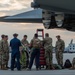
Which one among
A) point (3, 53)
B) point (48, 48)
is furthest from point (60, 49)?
point (3, 53)

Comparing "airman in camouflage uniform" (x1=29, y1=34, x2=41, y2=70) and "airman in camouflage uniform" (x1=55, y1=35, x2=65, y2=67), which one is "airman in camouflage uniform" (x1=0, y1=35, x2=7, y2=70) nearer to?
"airman in camouflage uniform" (x1=29, y1=34, x2=41, y2=70)

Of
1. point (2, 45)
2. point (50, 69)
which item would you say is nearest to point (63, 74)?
point (50, 69)

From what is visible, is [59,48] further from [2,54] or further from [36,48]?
[2,54]

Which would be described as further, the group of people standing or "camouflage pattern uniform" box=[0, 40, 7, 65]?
"camouflage pattern uniform" box=[0, 40, 7, 65]

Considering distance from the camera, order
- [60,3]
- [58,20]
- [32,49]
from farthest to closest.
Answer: [32,49] < [58,20] < [60,3]

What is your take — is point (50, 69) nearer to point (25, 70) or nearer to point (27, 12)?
point (25, 70)

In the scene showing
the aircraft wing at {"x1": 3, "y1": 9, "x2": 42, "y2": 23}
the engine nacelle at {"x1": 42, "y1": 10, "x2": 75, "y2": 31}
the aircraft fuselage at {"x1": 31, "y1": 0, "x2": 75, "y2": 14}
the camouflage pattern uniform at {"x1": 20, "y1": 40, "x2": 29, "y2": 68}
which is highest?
the aircraft wing at {"x1": 3, "y1": 9, "x2": 42, "y2": 23}

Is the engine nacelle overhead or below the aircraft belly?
below

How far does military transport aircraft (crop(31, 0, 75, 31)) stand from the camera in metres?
14.3

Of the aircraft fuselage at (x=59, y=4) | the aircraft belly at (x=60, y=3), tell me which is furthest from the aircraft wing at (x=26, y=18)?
the aircraft belly at (x=60, y=3)

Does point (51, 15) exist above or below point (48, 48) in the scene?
above

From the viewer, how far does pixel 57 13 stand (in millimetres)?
16500

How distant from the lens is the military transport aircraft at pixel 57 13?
1434 centimetres

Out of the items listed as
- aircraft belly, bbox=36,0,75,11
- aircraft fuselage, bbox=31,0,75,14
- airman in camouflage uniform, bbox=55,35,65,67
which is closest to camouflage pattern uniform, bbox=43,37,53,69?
airman in camouflage uniform, bbox=55,35,65,67
